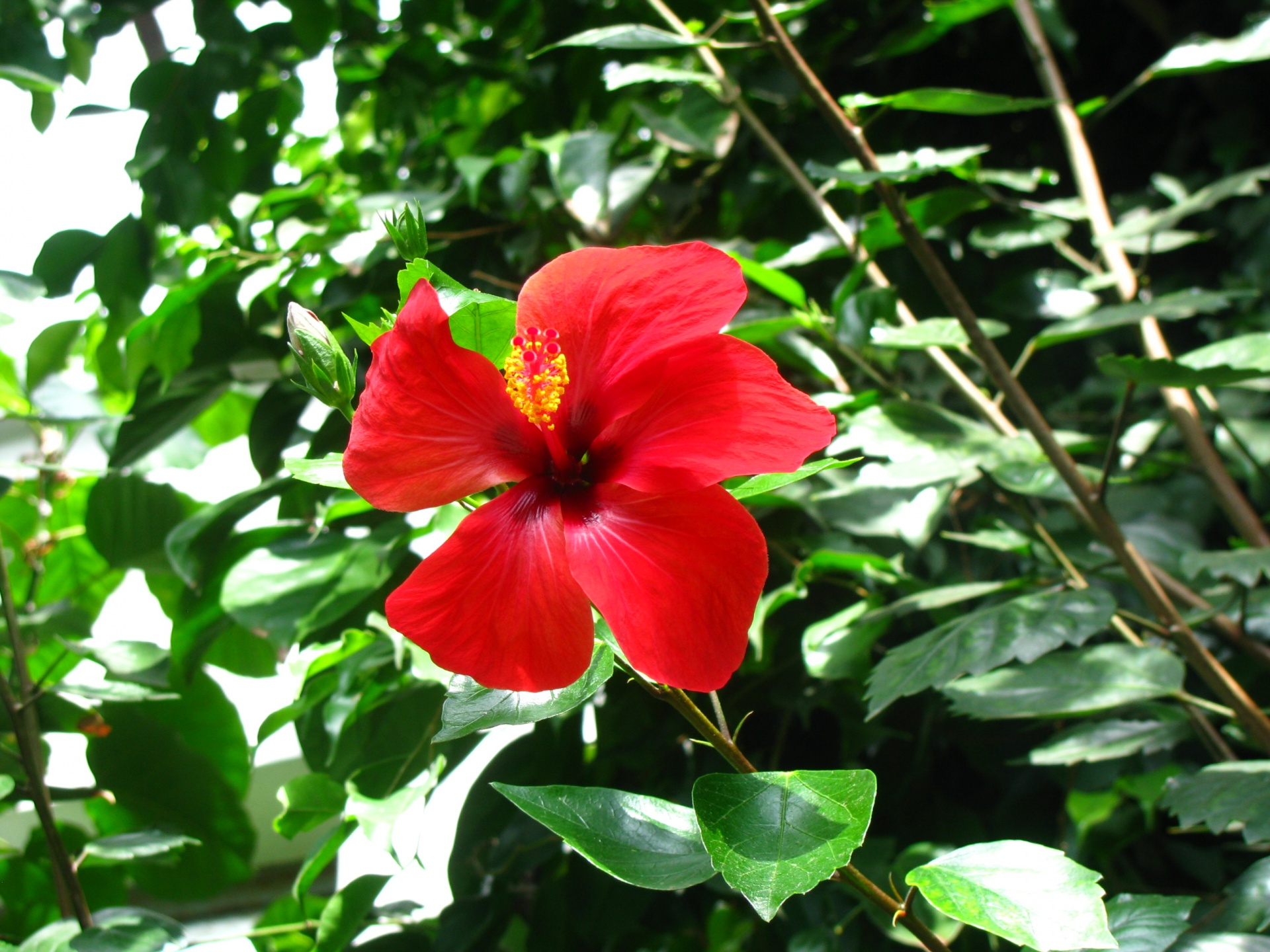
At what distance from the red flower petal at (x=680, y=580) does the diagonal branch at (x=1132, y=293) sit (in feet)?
1.88

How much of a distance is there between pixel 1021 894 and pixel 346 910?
41 cm

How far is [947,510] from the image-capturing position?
0.76m

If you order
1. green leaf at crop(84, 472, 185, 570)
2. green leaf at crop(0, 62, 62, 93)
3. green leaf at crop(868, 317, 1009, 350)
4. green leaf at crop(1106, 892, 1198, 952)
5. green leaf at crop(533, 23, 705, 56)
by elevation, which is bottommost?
green leaf at crop(1106, 892, 1198, 952)

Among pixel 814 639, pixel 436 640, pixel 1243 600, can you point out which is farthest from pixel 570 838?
pixel 1243 600

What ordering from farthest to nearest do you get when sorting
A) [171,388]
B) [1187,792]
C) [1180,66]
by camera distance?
[171,388]
[1180,66]
[1187,792]

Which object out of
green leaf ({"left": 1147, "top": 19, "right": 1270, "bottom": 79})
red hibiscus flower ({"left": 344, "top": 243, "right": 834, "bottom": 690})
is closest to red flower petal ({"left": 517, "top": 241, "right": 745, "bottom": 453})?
red hibiscus flower ({"left": 344, "top": 243, "right": 834, "bottom": 690})

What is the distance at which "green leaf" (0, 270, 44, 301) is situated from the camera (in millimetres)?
667

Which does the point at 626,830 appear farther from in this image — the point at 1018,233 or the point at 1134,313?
the point at 1018,233

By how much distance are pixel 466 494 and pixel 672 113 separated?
0.60 m

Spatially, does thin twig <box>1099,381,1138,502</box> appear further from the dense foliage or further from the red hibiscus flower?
the red hibiscus flower

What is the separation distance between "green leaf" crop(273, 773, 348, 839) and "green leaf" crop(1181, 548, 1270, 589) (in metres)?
0.54

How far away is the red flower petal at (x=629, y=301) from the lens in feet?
0.95

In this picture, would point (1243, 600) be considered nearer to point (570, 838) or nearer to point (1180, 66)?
point (1180, 66)

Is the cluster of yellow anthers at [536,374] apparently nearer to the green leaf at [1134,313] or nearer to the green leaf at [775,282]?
the green leaf at [775,282]
